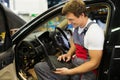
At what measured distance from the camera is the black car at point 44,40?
2527 mm

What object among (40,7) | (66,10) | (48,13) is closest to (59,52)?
(48,13)

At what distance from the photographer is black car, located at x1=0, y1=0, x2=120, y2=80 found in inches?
99.5

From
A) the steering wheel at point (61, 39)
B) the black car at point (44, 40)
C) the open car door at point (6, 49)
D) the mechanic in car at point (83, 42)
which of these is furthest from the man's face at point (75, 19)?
the steering wheel at point (61, 39)

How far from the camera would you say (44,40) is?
3518mm

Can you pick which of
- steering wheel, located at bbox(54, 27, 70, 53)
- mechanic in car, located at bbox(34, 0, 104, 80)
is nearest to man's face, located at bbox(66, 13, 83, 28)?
mechanic in car, located at bbox(34, 0, 104, 80)

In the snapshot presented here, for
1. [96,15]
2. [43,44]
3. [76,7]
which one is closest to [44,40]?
[43,44]

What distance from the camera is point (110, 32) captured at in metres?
2.56

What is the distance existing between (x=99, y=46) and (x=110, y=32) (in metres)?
0.17

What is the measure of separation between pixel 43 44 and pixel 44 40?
0.19 m

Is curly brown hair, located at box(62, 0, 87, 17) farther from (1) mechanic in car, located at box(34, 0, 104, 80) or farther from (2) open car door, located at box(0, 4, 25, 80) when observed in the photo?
(2) open car door, located at box(0, 4, 25, 80)

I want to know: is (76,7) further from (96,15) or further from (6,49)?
(6,49)

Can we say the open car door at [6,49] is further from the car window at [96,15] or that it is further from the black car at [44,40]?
the car window at [96,15]

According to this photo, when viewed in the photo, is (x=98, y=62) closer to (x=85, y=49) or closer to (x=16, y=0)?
(x=85, y=49)

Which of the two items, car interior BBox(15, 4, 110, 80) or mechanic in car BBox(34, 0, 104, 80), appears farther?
car interior BBox(15, 4, 110, 80)
